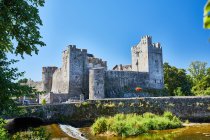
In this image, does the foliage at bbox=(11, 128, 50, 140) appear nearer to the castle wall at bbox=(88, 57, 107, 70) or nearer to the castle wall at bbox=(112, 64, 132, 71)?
the castle wall at bbox=(88, 57, 107, 70)

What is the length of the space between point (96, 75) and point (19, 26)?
36486mm

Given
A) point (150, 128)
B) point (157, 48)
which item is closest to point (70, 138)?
point (150, 128)

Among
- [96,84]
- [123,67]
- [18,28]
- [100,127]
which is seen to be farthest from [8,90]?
[123,67]

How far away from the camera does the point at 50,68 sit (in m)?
53.4

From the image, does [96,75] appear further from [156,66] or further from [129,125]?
[129,125]

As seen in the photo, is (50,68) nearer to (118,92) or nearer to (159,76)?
(118,92)

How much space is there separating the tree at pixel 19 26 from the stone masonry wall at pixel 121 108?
63.3ft

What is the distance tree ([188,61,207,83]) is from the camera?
6363cm

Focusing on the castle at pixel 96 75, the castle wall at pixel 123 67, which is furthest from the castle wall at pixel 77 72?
the castle wall at pixel 123 67

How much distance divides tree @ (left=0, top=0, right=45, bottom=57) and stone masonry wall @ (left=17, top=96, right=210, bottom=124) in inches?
760

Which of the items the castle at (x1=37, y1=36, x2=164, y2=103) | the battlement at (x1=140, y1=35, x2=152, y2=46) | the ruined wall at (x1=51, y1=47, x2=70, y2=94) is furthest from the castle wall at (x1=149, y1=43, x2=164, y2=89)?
the ruined wall at (x1=51, y1=47, x2=70, y2=94)

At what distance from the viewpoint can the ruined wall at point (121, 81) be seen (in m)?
48.2

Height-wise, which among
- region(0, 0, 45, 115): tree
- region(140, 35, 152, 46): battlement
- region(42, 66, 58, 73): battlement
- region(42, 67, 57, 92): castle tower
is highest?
region(140, 35, 152, 46): battlement

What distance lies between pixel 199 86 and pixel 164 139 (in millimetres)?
37981
